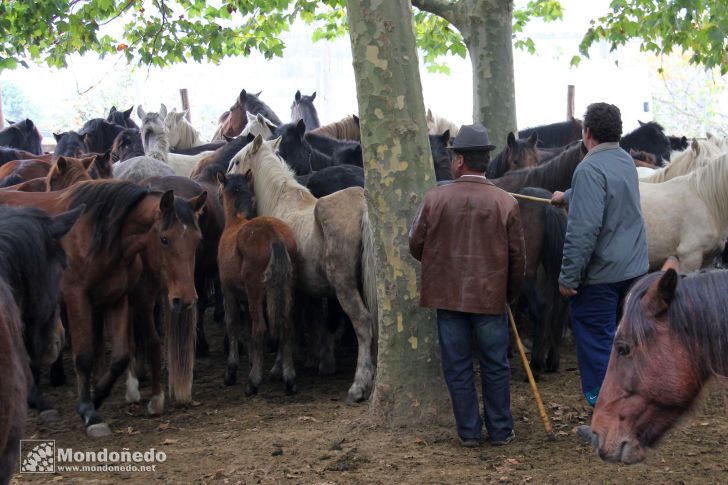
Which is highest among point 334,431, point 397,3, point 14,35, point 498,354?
point 14,35

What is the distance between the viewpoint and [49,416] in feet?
23.9

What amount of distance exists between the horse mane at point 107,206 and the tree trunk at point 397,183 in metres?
2.17

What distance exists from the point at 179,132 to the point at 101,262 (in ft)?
28.6

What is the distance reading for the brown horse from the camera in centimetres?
699

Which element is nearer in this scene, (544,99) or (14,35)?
(14,35)

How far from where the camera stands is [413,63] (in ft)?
20.3

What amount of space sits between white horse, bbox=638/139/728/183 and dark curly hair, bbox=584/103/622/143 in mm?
4045

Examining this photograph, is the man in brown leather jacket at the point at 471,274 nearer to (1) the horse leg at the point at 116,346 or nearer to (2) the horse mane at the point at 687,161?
(1) the horse leg at the point at 116,346

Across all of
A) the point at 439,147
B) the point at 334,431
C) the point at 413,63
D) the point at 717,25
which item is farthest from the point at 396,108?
the point at 717,25

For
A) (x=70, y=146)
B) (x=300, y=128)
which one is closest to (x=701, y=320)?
(x=300, y=128)

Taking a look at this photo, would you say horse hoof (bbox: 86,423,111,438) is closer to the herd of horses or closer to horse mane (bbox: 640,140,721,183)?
the herd of horses

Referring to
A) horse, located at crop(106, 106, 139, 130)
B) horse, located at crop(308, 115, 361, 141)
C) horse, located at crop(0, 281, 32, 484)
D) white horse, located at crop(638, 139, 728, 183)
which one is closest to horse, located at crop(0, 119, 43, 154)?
horse, located at crop(106, 106, 139, 130)

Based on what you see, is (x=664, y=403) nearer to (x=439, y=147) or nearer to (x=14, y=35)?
(x=439, y=147)

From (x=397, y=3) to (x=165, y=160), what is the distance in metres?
7.56
